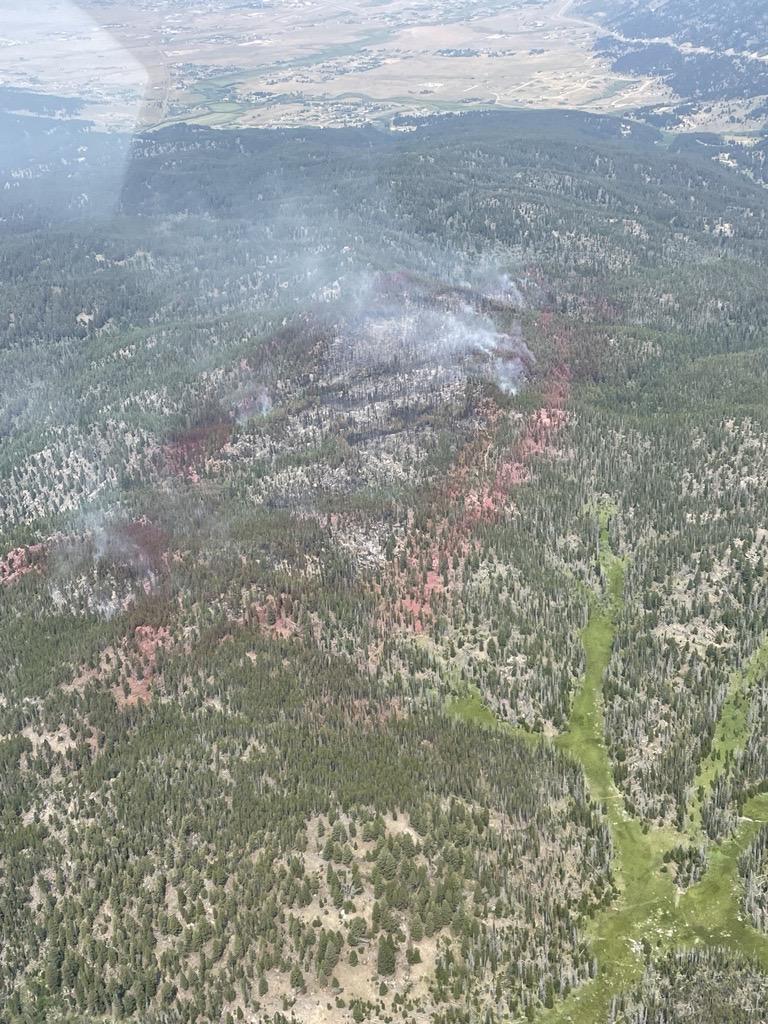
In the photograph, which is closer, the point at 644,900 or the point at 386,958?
the point at 386,958

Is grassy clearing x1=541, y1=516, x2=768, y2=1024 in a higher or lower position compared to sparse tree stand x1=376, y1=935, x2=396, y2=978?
lower

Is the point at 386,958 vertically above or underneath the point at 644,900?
above

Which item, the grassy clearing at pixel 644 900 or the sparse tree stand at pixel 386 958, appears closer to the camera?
the sparse tree stand at pixel 386 958

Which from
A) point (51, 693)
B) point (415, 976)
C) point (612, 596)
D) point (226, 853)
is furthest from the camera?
point (612, 596)

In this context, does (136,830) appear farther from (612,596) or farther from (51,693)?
(612,596)

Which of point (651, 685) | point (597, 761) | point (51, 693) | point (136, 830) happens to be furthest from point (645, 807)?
point (51, 693)

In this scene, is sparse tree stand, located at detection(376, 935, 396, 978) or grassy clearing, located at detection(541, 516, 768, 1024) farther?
grassy clearing, located at detection(541, 516, 768, 1024)

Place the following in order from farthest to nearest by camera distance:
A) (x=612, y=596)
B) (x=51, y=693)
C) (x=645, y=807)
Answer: (x=612, y=596) → (x=51, y=693) → (x=645, y=807)

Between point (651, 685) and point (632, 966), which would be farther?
point (651, 685)

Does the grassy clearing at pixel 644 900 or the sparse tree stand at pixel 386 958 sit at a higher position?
the sparse tree stand at pixel 386 958

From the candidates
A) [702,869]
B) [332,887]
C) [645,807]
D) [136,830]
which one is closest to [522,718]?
[645,807]
